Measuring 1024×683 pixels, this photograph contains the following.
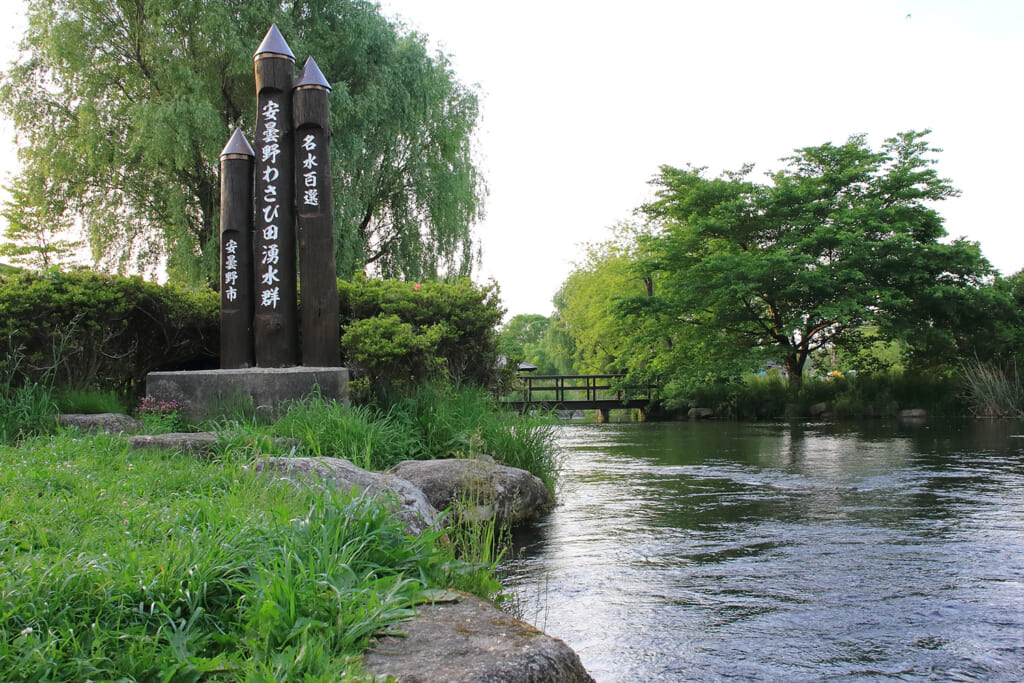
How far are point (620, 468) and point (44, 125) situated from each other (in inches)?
521

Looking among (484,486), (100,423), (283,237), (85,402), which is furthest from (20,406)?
(484,486)

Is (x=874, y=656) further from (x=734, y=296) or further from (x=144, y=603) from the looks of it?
(x=734, y=296)

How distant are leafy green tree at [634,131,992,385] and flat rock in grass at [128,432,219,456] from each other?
1739 centimetres

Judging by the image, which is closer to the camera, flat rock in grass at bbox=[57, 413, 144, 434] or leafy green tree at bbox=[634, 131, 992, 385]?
flat rock in grass at bbox=[57, 413, 144, 434]

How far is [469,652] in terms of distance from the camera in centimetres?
222

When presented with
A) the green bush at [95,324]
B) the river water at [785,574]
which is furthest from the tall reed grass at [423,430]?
the green bush at [95,324]

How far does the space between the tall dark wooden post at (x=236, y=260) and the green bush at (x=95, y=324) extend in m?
0.53

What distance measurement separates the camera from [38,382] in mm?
6652

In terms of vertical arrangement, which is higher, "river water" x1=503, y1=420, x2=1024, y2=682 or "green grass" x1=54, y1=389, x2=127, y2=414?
"green grass" x1=54, y1=389, x2=127, y2=414

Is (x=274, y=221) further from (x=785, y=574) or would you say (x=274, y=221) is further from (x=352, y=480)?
(x=785, y=574)

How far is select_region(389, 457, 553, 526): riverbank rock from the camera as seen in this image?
5203 millimetres

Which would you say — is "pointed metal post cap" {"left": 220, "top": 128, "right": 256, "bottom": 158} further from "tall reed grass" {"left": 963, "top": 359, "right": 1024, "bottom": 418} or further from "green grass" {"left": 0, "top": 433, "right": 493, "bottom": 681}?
"tall reed grass" {"left": 963, "top": 359, "right": 1024, "bottom": 418}

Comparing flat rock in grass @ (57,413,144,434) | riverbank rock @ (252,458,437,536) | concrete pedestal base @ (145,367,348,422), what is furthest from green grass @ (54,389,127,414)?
riverbank rock @ (252,458,437,536)

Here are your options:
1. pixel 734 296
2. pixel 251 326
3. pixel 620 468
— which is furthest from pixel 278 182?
pixel 734 296
